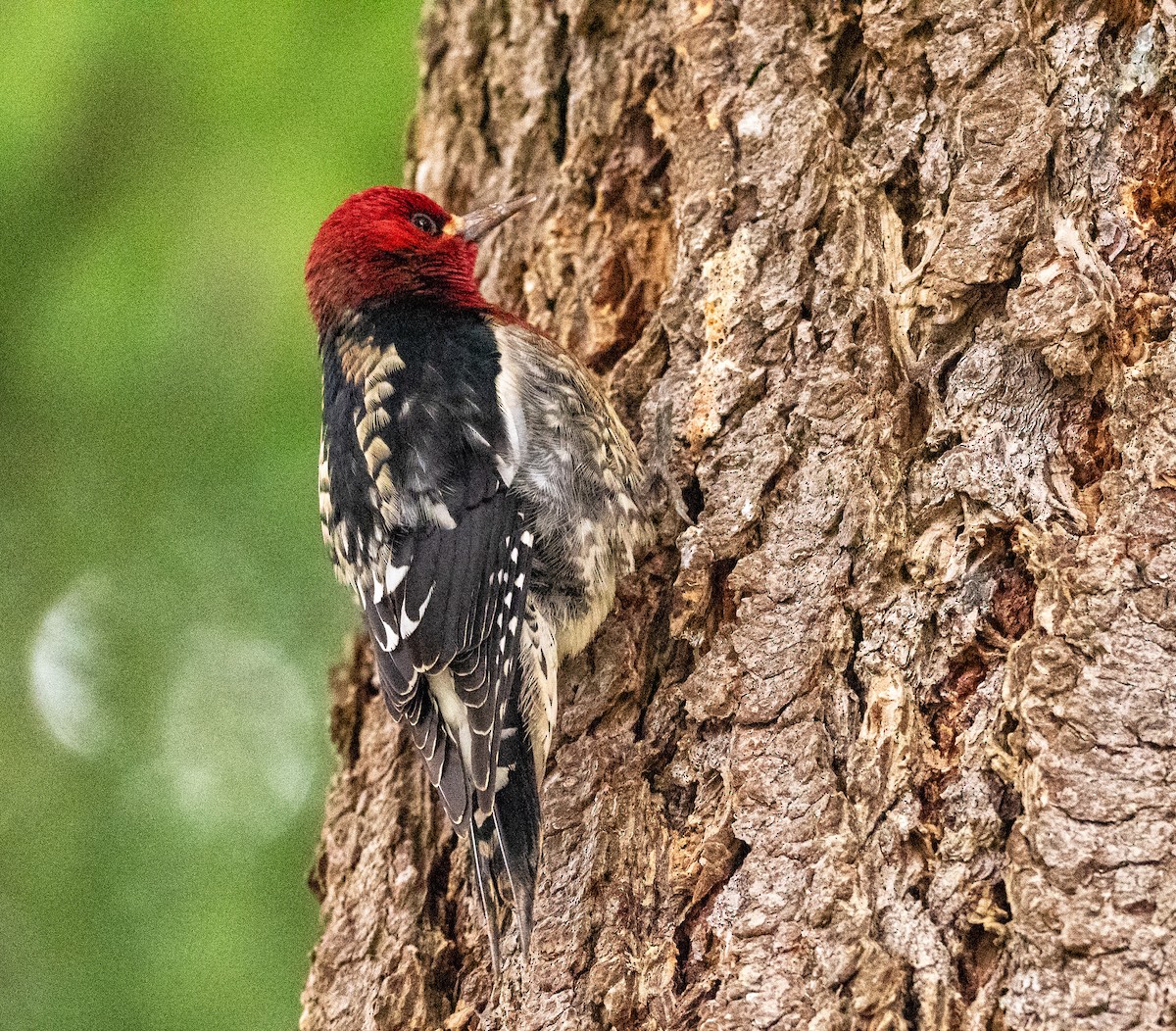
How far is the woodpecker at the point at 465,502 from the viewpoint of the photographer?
2.54m

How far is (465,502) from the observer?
2828 millimetres

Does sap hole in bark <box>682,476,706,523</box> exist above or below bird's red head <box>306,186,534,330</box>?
below

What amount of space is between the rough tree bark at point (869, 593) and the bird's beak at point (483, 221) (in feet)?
1.36

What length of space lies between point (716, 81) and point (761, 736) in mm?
1521

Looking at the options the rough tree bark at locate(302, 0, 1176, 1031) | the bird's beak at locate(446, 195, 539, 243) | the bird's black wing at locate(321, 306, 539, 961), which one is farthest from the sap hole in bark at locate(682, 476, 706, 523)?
the bird's beak at locate(446, 195, 539, 243)

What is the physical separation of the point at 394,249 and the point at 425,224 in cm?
12

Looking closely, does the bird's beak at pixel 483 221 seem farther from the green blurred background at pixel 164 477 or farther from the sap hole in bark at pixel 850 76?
the sap hole in bark at pixel 850 76

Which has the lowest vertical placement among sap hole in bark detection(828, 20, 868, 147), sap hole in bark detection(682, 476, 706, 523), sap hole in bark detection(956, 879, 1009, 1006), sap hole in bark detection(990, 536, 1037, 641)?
sap hole in bark detection(956, 879, 1009, 1006)

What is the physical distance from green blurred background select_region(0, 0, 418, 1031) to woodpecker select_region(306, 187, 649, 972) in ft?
2.13

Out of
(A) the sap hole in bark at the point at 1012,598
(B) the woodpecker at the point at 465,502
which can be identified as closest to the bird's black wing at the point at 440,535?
(B) the woodpecker at the point at 465,502

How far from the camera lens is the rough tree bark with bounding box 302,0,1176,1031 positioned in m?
1.80

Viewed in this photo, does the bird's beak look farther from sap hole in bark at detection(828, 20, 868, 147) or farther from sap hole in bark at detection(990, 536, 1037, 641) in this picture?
sap hole in bark at detection(990, 536, 1037, 641)

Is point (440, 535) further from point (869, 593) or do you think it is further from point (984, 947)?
point (984, 947)

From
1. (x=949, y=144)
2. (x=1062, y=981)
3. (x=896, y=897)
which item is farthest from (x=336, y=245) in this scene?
(x=1062, y=981)
